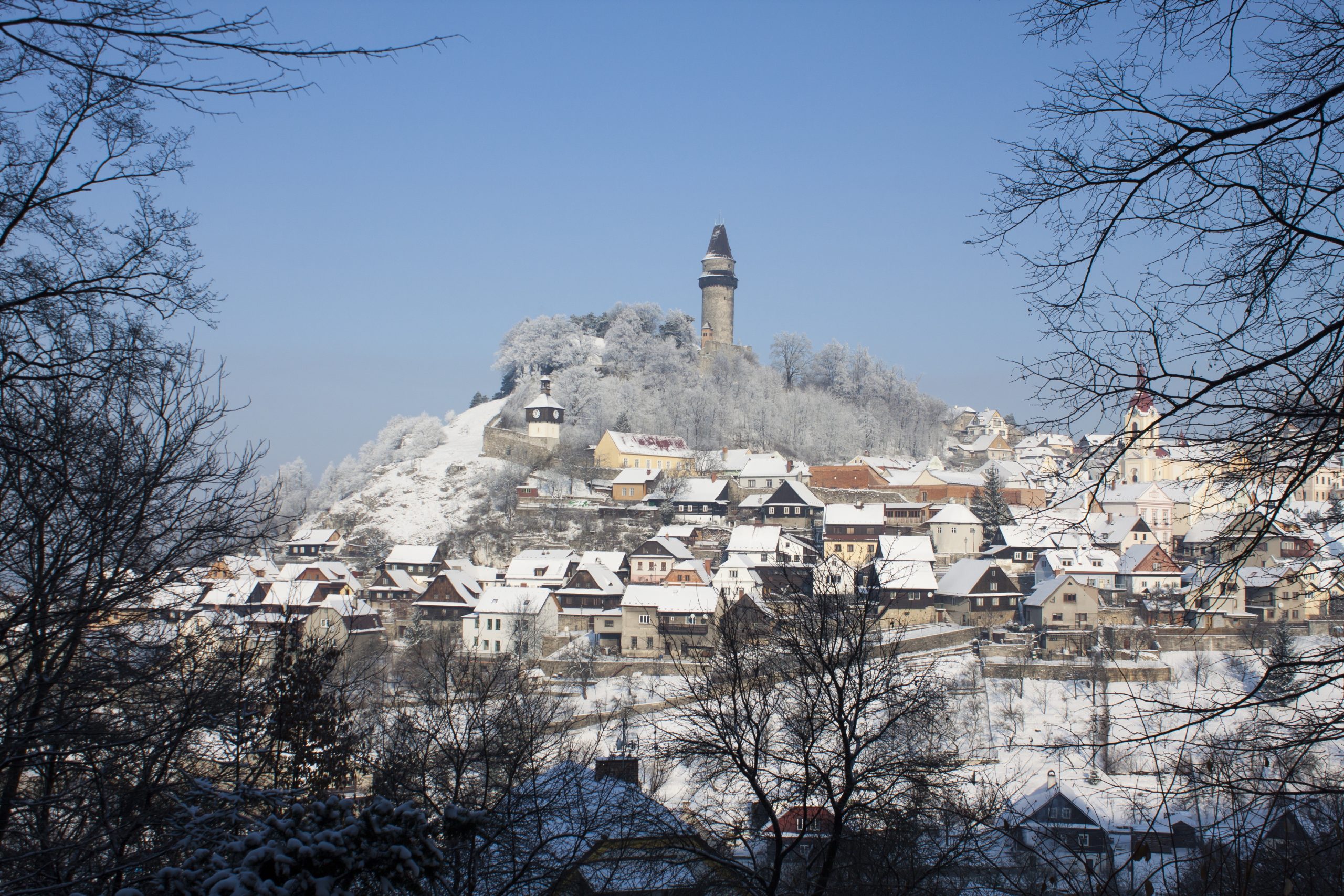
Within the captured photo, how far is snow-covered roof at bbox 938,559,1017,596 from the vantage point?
125ft

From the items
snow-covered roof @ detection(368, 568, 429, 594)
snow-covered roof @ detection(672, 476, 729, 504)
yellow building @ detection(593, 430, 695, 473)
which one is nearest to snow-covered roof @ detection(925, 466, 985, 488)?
snow-covered roof @ detection(672, 476, 729, 504)

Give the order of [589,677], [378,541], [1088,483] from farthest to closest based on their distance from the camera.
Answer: [378,541], [589,677], [1088,483]

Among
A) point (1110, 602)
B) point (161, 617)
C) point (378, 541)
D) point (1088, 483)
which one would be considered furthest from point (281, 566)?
point (1088, 483)

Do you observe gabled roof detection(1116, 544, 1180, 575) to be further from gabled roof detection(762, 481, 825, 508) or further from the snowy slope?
the snowy slope

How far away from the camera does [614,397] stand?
70.9 m

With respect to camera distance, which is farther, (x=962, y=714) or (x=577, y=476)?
(x=577, y=476)

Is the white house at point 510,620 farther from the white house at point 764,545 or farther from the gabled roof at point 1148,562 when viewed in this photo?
the gabled roof at point 1148,562

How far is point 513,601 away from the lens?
37.2m

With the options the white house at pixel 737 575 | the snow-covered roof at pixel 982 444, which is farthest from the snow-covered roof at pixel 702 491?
the snow-covered roof at pixel 982 444

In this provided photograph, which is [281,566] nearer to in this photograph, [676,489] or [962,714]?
[676,489]

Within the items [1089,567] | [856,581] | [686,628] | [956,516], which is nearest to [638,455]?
[956,516]

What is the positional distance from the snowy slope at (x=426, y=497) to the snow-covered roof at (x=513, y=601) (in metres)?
16.9

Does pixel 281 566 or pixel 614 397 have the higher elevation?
pixel 614 397

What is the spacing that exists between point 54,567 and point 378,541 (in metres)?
50.6
